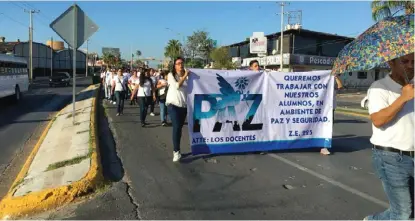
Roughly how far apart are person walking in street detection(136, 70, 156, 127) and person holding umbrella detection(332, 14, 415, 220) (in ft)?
29.3

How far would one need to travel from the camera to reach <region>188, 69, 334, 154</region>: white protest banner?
24.5 ft

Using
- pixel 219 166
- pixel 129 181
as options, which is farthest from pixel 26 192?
pixel 219 166

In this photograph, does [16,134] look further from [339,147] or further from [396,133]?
[396,133]

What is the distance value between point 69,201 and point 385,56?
13.1 feet

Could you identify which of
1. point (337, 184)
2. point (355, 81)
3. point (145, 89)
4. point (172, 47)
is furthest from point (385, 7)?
point (172, 47)

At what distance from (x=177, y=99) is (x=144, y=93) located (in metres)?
4.77

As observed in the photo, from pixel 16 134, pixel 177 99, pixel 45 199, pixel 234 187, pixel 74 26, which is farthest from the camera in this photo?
pixel 16 134

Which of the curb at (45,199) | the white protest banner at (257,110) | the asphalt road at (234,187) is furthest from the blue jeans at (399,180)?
the white protest banner at (257,110)

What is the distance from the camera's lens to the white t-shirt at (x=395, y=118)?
310cm

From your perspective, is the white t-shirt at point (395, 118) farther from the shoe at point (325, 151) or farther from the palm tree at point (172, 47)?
the palm tree at point (172, 47)

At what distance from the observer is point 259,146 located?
25.7 ft

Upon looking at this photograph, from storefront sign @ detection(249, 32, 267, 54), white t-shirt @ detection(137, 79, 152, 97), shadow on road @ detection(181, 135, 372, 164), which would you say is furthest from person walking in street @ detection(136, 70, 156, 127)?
storefront sign @ detection(249, 32, 267, 54)

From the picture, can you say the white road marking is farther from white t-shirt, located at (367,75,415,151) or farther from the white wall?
the white wall

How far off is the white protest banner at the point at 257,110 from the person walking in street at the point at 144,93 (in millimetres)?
4562
